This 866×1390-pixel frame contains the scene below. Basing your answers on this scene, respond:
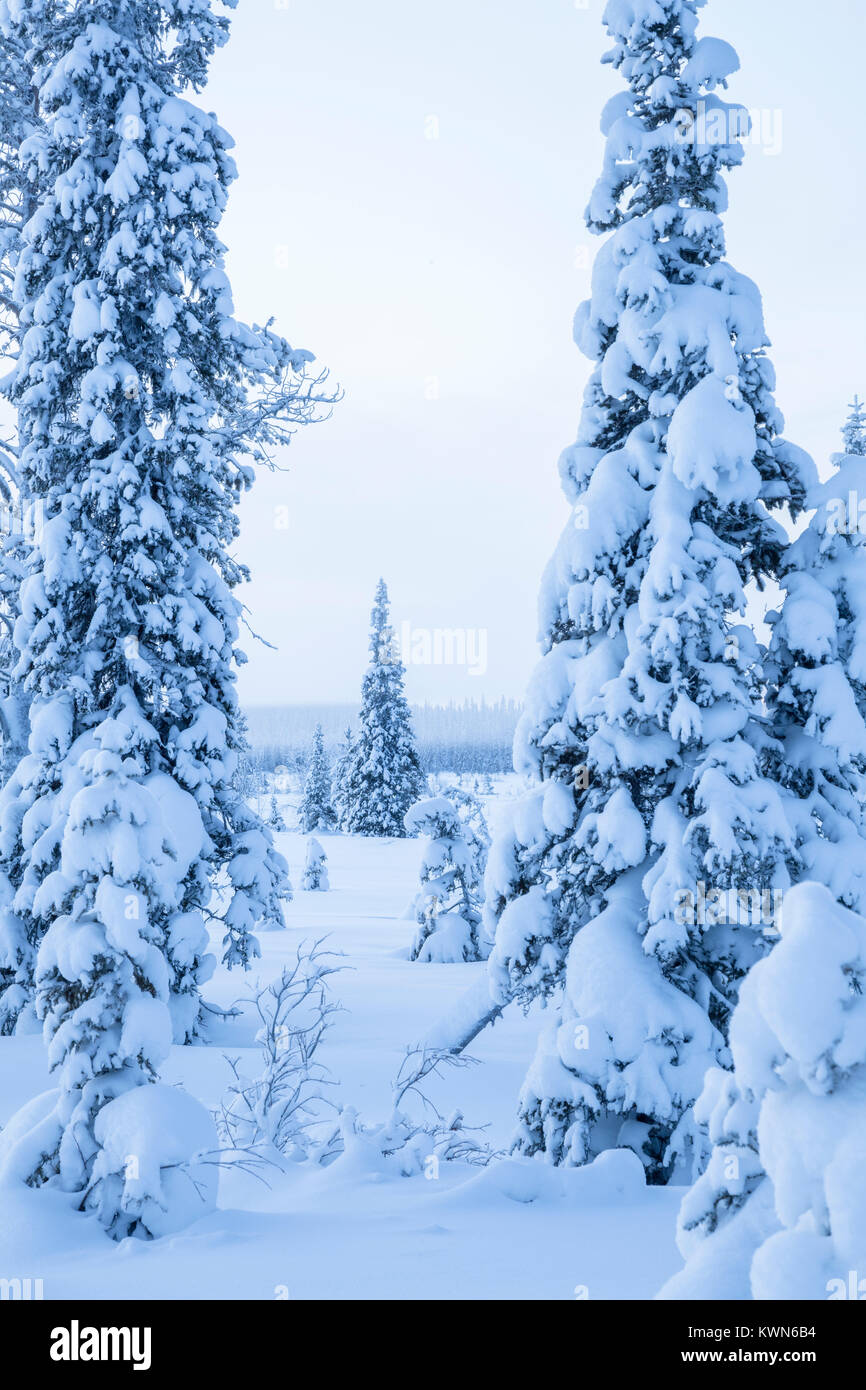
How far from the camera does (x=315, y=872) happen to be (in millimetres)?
32500

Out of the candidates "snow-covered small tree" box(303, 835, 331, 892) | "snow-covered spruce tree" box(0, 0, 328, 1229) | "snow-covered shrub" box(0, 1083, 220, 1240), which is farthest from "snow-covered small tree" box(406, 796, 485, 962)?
"snow-covered small tree" box(303, 835, 331, 892)

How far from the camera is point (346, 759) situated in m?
52.4

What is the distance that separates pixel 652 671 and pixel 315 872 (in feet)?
86.5

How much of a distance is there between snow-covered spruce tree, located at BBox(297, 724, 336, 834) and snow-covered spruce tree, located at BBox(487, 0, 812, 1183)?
4888 centimetres

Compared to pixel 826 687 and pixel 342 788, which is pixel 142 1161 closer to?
pixel 826 687

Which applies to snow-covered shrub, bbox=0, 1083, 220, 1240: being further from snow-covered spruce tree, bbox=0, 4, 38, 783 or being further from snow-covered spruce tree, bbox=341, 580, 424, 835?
snow-covered spruce tree, bbox=341, 580, 424, 835

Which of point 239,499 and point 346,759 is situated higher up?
point 239,499

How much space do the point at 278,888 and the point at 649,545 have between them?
23.8 feet

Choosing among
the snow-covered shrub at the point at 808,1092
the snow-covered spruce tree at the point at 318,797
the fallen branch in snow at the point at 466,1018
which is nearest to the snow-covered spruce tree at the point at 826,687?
the fallen branch in snow at the point at 466,1018

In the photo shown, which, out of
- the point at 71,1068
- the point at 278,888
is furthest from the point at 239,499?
the point at 71,1068

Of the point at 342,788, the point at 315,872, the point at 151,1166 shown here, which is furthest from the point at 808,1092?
the point at 342,788

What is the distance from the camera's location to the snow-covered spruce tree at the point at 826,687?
24.4ft

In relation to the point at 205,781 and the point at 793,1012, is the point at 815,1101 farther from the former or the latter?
the point at 205,781

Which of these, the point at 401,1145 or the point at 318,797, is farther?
the point at 318,797
